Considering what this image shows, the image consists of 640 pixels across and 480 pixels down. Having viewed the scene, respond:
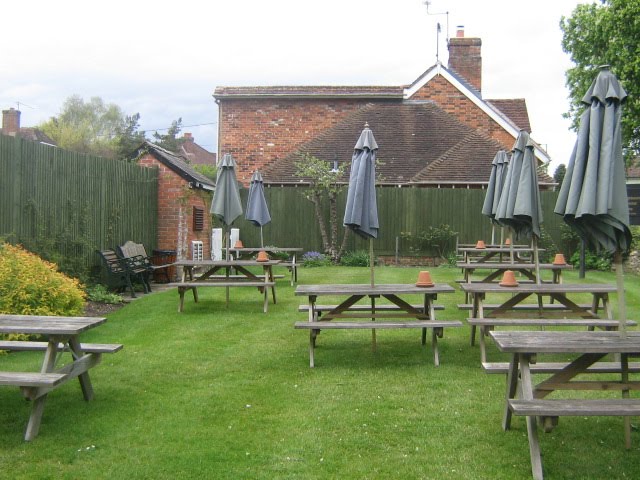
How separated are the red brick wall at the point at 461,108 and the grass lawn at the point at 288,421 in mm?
16630

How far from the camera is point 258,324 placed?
8.77 m

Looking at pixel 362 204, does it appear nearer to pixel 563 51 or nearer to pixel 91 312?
pixel 91 312

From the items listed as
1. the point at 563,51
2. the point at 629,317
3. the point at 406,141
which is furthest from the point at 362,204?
the point at 406,141

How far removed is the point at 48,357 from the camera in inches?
184

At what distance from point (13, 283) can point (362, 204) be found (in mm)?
4138

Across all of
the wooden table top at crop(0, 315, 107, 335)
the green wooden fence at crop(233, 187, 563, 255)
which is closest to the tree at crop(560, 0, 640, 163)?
the green wooden fence at crop(233, 187, 563, 255)

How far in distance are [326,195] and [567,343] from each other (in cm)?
1520

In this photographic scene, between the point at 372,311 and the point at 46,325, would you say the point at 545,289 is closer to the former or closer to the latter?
the point at 372,311

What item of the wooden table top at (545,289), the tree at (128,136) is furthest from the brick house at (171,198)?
the tree at (128,136)

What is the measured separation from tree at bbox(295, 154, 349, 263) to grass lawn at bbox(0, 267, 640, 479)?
1077 cm

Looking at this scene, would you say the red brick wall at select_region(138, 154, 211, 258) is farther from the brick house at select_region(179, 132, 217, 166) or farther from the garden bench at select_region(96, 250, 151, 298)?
the brick house at select_region(179, 132, 217, 166)

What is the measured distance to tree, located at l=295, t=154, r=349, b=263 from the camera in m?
18.2

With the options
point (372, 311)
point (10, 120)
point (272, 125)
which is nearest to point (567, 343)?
point (372, 311)

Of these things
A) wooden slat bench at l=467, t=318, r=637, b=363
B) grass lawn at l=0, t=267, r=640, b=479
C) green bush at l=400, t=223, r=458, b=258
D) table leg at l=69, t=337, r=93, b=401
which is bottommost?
grass lawn at l=0, t=267, r=640, b=479
